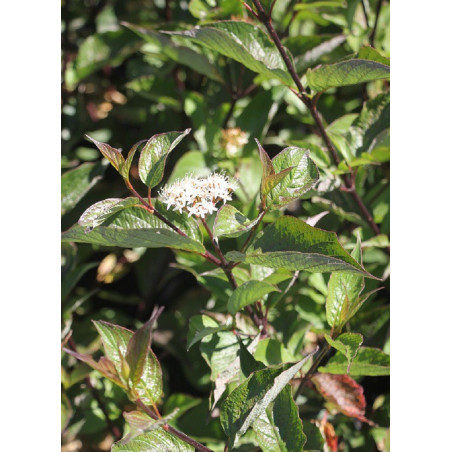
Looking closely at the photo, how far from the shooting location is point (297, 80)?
0.79 metres

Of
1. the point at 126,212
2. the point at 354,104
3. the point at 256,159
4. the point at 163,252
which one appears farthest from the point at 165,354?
the point at 354,104

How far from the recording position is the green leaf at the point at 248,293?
662 mm

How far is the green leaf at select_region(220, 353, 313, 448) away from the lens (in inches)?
23.7

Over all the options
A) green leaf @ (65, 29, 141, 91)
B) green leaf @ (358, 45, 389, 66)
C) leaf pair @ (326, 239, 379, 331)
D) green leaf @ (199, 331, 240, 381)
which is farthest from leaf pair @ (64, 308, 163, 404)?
green leaf @ (65, 29, 141, 91)

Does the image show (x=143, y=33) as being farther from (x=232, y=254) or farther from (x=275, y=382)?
(x=275, y=382)

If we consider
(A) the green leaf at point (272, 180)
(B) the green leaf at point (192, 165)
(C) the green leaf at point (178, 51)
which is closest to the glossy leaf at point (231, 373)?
(A) the green leaf at point (272, 180)

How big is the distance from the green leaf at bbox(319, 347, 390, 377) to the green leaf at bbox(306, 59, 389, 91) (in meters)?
0.36

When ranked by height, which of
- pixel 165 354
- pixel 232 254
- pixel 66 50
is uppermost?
pixel 66 50

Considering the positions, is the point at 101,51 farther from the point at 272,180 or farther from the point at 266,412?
the point at 266,412

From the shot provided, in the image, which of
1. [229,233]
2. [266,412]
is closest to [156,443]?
[266,412]

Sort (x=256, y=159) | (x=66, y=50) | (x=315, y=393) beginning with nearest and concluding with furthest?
(x=315, y=393), (x=256, y=159), (x=66, y=50)

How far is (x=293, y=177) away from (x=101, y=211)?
21 centimetres

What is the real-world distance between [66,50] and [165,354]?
0.72 m

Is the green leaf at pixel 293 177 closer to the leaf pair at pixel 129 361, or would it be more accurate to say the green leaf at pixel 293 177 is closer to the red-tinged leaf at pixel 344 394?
the leaf pair at pixel 129 361
